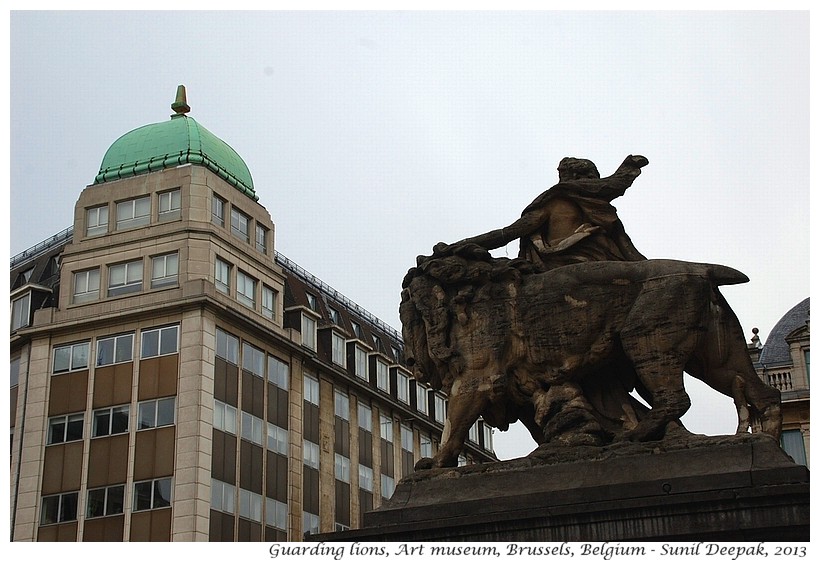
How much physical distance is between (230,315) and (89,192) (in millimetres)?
9045

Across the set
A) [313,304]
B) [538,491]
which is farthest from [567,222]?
[313,304]

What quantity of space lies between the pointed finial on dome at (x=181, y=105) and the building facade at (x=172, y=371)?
8 cm

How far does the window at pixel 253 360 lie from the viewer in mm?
51250

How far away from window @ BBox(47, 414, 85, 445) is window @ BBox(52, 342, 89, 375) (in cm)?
205

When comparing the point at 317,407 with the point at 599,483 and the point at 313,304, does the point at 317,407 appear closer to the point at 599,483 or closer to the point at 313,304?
the point at 313,304

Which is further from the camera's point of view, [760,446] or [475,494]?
[475,494]

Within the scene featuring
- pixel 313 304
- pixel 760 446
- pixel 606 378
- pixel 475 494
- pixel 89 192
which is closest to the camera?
pixel 760 446

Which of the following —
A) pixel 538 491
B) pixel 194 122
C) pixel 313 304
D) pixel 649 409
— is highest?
pixel 194 122

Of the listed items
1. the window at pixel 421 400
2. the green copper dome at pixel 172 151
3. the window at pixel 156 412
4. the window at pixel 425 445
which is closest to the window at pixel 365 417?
the window at pixel 425 445

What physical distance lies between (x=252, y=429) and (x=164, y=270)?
7.58m

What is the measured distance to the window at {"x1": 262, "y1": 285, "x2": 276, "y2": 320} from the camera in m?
53.8

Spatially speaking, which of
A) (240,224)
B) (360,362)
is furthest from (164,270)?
(360,362)

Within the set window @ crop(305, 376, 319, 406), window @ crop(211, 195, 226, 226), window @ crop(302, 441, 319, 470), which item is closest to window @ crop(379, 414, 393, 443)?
window @ crop(305, 376, 319, 406)

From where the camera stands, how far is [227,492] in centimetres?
4803
